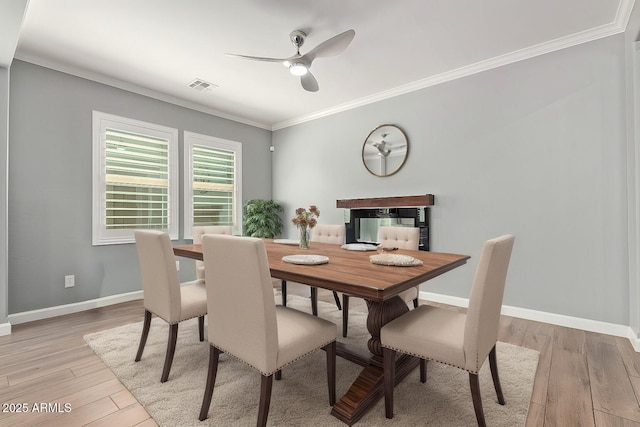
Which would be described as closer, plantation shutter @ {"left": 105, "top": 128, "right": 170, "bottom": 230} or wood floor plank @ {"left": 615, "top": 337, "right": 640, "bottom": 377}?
wood floor plank @ {"left": 615, "top": 337, "right": 640, "bottom": 377}

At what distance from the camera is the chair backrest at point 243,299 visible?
1.32 meters

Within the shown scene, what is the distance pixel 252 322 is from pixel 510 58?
3.50 m

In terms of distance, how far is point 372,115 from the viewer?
4.19 metres

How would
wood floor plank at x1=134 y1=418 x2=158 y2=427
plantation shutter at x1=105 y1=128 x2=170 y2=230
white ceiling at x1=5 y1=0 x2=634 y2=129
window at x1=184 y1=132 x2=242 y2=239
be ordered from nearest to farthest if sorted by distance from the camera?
wood floor plank at x1=134 y1=418 x2=158 y2=427 < white ceiling at x1=5 y1=0 x2=634 y2=129 < plantation shutter at x1=105 y1=128 x2=170 y2=230 < window at x1=184 y1=132 x2=242 y2=239

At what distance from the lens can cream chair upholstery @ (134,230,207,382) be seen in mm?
1897

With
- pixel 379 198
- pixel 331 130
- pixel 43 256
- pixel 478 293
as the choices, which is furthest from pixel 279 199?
pixel 478 293

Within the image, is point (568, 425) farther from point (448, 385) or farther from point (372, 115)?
point (372, 115)

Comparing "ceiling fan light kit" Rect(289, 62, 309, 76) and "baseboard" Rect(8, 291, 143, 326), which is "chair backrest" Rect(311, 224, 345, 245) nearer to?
"ceiling fan light kit" Rect(289, 62, 309, 76)

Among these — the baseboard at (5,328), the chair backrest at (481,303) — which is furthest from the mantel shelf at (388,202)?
the baseboard at (5,328)

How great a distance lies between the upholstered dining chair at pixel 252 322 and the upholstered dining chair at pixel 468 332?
32 centimetres

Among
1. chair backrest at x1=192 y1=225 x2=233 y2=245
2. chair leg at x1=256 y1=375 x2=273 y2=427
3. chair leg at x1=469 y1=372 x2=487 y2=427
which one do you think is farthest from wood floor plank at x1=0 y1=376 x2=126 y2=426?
chair leg at x1=469 y1=372 x2=487 y2=427

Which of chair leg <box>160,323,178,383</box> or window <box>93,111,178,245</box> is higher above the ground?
window <box>93,111,178,245</box>

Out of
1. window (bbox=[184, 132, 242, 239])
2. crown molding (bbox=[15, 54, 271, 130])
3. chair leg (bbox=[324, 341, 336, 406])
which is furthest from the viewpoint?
window (bbox=[184, 132, 242, 239])

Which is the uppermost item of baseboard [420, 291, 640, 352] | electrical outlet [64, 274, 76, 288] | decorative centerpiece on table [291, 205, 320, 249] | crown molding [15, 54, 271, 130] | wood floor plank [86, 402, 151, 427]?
crown molding [15, 54, 271, 130]
